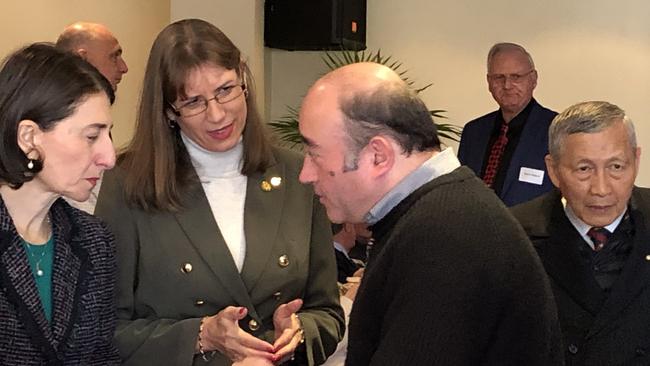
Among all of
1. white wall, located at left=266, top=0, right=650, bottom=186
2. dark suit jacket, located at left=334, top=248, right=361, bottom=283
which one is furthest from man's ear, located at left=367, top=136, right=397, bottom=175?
white wall, located at left=266, top=0, right=650, bottom=186

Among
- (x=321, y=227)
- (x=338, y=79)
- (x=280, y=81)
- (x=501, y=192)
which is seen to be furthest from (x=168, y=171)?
(x=280, y=81)

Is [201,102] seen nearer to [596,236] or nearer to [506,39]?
[596,236]

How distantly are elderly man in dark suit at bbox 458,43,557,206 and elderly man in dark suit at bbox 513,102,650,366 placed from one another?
2019 millimetres

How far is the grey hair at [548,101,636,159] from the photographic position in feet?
7.61

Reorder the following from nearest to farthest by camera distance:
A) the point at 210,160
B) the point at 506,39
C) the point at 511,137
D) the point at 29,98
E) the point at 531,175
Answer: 1. the point at 29,98
2. the point at 210,160
3. the point at 531,175
4. the point at 511,137
5. the point at 506,39

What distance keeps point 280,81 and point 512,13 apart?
5.47ft

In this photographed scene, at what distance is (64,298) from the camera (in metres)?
1.83

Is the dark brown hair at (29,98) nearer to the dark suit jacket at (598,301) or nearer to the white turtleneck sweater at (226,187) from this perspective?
the white turtleneck sweater at (226,187)

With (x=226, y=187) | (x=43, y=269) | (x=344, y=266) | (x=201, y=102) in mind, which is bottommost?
(x=344, y=266)

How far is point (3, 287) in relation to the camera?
1738 millimetres

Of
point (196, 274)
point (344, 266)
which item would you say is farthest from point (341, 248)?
point (196, 274)

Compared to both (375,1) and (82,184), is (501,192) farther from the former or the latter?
(82,184)

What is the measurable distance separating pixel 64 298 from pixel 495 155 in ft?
10.4

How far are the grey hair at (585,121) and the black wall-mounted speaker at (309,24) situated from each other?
2970 millimetres
